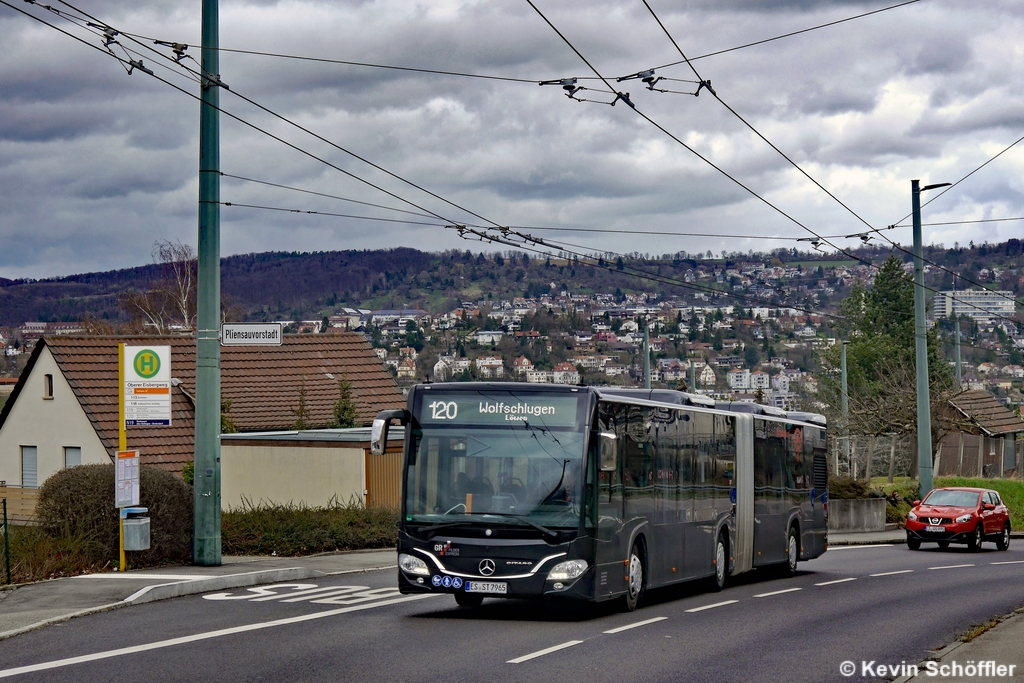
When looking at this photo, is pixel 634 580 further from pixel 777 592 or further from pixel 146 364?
pixel 146 364

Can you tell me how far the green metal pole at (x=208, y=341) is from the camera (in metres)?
18.4

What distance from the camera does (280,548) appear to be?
22.2m

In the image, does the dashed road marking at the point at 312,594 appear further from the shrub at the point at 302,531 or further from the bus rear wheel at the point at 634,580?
the shrub at the point at 302,531

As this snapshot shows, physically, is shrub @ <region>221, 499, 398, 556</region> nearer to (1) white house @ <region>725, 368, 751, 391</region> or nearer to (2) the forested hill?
(1) white house @ <region>725, 368, 751, 391</region>

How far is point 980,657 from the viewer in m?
11.6

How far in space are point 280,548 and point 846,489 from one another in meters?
22.9

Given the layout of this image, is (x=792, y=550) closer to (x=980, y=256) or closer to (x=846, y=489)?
(x=846, y=489)

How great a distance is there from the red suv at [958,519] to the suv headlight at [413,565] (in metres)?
20.5

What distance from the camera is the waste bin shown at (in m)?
17.1

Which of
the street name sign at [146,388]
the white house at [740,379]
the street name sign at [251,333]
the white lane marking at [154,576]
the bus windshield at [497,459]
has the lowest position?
the white lane marking at [154,576]

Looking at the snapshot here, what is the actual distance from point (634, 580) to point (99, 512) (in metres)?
7.56

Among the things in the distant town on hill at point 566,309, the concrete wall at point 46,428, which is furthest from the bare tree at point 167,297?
the concrete wall at point 46,428

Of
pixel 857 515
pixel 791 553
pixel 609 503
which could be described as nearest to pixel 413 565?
pixel 609 503

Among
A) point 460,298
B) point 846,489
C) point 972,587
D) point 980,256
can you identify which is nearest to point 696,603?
point 972,587
